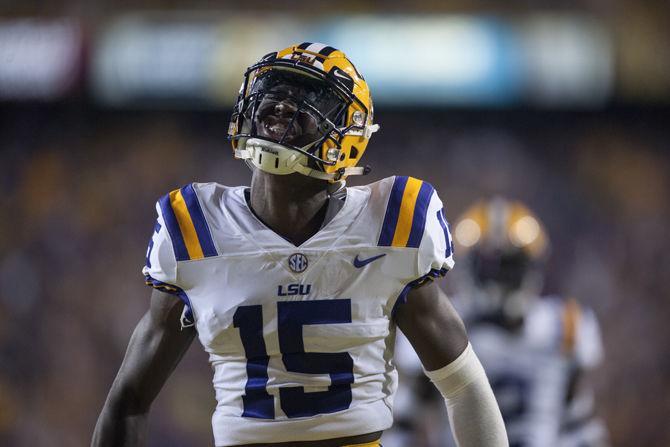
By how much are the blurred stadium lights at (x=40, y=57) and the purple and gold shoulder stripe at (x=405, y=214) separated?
4.45 metres

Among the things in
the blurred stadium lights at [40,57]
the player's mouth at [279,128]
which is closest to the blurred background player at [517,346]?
the player's mouth at [279,128]

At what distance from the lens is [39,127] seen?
20.1ft

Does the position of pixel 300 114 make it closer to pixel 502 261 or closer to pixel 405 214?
pixel 405 214

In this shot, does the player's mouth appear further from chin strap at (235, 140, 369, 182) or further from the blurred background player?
the blurred background player

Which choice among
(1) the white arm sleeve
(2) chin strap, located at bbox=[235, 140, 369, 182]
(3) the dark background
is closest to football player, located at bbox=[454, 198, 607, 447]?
(1) the white arm sleeve

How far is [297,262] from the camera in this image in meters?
1.63

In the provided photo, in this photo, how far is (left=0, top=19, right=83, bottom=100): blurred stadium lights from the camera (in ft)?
18.9

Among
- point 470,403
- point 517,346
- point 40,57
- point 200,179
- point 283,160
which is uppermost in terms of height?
point 40,57

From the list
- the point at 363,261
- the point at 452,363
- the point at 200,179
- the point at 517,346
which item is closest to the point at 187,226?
the point at 363,261

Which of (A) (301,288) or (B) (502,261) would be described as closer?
(A) (301,288)

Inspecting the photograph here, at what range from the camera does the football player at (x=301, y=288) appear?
161cm

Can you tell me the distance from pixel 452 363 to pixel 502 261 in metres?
1.42

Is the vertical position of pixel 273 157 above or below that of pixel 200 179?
above

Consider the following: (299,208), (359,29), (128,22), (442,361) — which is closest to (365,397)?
(442,361)
